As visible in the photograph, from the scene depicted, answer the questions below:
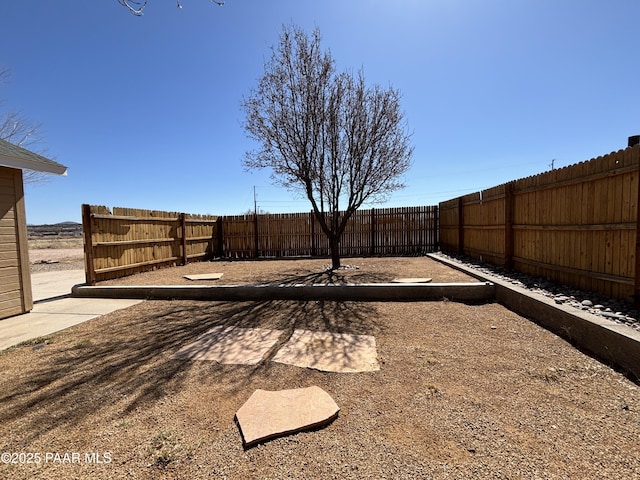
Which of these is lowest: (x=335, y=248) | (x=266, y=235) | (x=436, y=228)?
(x=335, y=248)

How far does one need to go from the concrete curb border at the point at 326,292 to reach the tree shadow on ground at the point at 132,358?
0.31 meters

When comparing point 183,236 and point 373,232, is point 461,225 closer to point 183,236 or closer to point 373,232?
point 373,232

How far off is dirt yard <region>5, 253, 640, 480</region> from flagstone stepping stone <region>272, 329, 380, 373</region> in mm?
113

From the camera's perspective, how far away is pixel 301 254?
12234 millimetres

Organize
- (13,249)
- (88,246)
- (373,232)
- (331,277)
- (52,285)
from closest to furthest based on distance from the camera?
(13,249), (88,246), (331,277), (52,285), (373,232)

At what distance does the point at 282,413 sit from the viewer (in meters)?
2.07

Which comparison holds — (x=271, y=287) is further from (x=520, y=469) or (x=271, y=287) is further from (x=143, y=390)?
(x=520, y=469)

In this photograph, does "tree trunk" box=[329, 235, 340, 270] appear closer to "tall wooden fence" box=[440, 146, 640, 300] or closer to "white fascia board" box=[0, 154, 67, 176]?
"tall wooden fence" box=[440, 146, 640, 300]

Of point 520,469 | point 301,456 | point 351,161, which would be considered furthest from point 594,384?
point 351,161

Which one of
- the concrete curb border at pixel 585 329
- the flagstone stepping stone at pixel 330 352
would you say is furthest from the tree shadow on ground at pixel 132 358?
the concrete curb border at pixel 585 329

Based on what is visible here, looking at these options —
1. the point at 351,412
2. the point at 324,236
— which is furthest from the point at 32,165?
the point at 324,236

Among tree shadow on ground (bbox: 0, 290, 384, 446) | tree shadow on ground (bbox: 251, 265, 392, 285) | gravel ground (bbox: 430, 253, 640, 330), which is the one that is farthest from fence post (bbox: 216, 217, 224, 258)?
gravel ground (bbox: 430, 253, 640, 330)

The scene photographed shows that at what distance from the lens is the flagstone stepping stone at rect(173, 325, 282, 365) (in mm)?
3041

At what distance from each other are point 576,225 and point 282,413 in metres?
4.64
